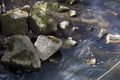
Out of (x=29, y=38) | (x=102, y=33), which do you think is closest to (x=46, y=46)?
(x=29, y=38)

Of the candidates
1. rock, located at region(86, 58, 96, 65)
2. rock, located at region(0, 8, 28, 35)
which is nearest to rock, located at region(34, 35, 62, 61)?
rock, located at region(0, 8, 28, 35)

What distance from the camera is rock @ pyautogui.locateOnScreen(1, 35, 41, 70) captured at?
8695 mm

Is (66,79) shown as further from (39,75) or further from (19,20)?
(19,20)

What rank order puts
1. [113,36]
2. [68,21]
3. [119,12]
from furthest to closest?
1. [119,12]
2. [68,21]
3. [113,36]

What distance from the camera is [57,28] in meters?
11.0

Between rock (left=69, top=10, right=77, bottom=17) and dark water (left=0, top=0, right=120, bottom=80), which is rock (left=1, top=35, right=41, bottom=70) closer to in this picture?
dark water (left=0, top=0, right=120, bottom=80)

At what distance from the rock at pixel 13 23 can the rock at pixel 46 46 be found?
891 mm

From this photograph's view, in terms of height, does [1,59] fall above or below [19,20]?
below

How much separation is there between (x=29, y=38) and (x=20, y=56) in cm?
109

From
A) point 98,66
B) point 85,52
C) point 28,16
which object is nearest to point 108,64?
point 98,66

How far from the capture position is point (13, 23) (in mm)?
9891

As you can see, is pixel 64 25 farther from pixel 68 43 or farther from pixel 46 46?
pixel 46 46

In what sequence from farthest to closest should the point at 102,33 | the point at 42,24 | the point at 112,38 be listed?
the point at 102,33 < the point at 112,38 < the point at 42,24

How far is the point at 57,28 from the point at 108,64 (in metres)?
2.60
